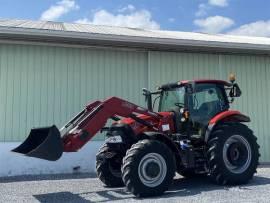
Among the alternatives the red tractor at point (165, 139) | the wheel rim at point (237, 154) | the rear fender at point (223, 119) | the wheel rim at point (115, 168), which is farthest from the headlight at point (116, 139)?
the wheel rim at point (237, 154)

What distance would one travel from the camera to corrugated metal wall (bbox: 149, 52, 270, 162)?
43.0ft

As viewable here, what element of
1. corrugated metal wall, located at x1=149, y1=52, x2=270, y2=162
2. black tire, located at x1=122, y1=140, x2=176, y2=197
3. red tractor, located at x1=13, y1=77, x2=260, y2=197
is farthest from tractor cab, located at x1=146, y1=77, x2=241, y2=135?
corrugated metal wall, located at x1=149, y1=52, x2=270, y2=162

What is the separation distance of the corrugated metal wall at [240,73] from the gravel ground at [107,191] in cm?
357

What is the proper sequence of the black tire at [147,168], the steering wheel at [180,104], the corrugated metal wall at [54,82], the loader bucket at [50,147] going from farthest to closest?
the corrugated metal wall at [54,82] < the steering wheel at [180,104] < the black tire at [147,168] < the loader bucket at [50,147]

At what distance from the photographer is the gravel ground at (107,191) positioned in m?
7.70

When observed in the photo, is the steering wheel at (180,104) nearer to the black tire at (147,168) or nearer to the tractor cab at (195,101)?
the tractor cab at (195,101)

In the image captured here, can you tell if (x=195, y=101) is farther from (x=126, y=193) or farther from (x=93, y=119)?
(x=126, y=193)

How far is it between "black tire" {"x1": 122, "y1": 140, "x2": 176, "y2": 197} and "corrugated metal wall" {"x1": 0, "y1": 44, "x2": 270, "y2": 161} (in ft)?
15.1

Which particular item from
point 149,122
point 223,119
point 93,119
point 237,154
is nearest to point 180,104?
point 149,122

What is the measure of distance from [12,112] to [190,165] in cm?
549

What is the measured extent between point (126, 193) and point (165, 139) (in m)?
1.31

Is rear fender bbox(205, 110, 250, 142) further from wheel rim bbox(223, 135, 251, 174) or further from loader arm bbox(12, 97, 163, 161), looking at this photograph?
loader arm bbox(12, 97, 163, 161)

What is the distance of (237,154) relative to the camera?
921 cm

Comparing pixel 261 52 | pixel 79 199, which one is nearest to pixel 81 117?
pixel 79 199
